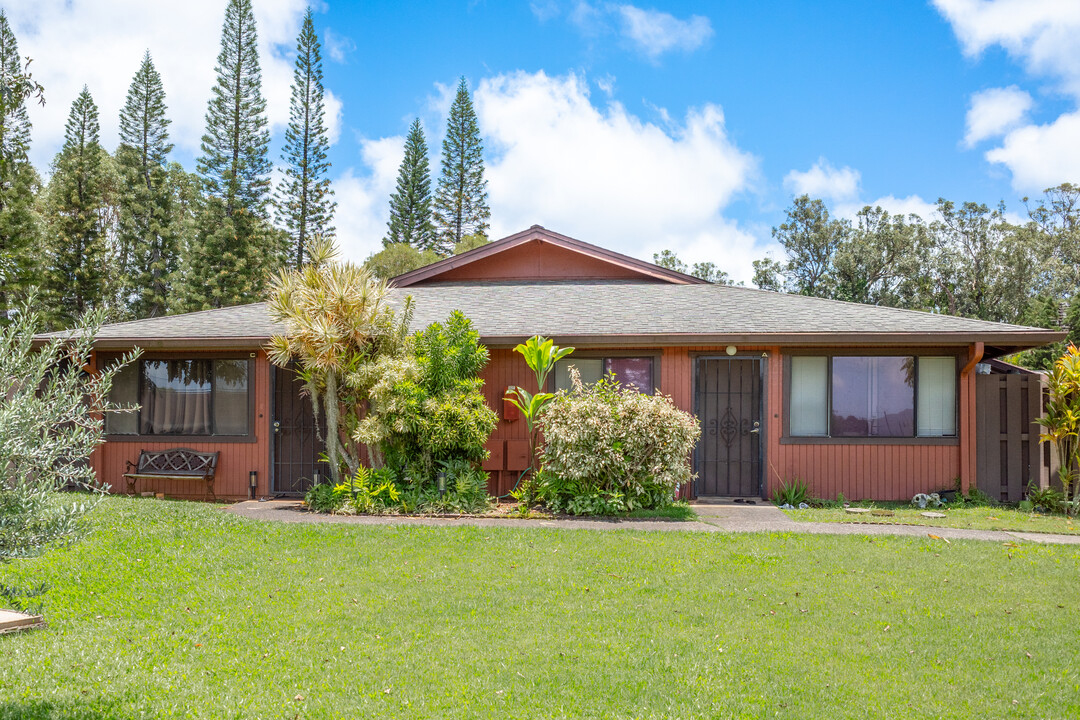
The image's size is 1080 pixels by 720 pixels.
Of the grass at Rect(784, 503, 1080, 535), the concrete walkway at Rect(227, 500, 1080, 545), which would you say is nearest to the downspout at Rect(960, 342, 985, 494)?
the grass at Rect(784, 503, 1080, 535)

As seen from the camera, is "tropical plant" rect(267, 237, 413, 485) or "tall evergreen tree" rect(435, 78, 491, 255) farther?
"tall evergreen tree" rect(435, 78, 491, 255)

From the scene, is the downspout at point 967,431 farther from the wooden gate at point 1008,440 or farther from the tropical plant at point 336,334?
the tropical plant at point 336,334

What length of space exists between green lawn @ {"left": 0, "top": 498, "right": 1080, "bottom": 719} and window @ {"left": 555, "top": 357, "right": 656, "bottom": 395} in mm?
3509

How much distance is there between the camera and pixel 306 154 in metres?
27.7

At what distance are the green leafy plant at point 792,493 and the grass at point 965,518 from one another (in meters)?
0.26

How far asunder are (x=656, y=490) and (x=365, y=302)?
4445mm

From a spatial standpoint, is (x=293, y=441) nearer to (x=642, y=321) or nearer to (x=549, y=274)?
(x=642, y=321)

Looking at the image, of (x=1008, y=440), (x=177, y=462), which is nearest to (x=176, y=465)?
(x=177, y=462)

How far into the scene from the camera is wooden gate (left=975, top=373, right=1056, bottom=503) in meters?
9.63

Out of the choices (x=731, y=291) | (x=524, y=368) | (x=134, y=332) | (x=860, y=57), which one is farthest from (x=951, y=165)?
(x=134, y=332)

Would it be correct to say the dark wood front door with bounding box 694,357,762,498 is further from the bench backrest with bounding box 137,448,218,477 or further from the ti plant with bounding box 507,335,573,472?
the bench backrest with bounding box 137,448,218,477

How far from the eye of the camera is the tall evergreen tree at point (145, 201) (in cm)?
2833

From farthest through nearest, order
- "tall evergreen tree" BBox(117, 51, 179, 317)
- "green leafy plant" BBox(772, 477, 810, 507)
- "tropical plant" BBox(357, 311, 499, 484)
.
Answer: "tall evergreen tree" BBox(117, 51, 179, 317)
"green leafy plant" BBox(772, 477, 810, 507)
"tropical plant" BBox(357, 311, 499, 484)

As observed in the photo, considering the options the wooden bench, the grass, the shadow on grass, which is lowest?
the shadow on grass
